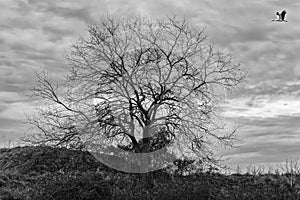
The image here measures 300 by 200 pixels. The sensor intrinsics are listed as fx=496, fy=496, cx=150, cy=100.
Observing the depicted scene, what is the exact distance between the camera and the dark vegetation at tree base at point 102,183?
632 inches

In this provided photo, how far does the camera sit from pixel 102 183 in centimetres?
1750

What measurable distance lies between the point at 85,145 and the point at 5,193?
13.5 feet

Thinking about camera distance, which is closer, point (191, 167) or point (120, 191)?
point (120, 191)

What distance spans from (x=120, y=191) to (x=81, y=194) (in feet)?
4.27

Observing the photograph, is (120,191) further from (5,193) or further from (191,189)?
(5,193)

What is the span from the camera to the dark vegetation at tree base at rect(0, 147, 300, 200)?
52.6ft

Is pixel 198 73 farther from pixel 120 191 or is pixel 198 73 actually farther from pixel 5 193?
pixel 5 193

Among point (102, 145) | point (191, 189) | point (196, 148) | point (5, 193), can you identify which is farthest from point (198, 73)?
point (5, 193)

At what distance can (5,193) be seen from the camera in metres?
18.2

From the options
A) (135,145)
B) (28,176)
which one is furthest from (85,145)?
(28,176)

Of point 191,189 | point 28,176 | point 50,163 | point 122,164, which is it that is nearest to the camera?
point 191,189

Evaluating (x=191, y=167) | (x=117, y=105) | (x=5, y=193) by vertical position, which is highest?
(x=117, y=105)

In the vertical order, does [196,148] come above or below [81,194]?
above

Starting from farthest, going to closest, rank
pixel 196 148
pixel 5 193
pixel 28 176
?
pixel 28 176 → pixel 196 148 → pixel 5 193
